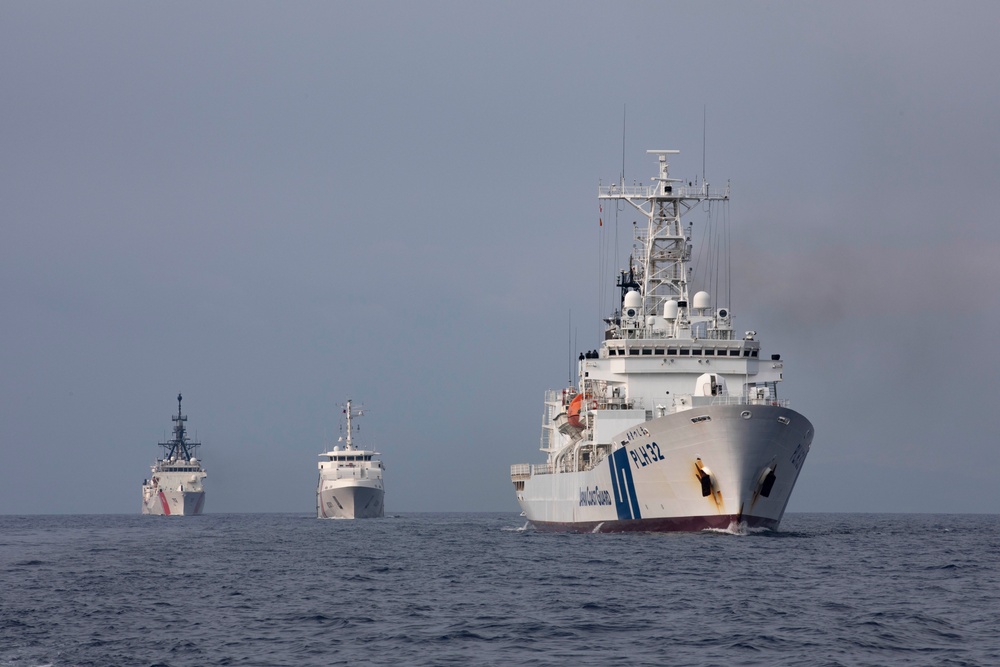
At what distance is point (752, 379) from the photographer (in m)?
52.2

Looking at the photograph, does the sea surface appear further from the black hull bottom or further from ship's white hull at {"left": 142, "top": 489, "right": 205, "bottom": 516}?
ship's white hull at {"left": 142, "top": 489, "right": 205, "bottom": 516}

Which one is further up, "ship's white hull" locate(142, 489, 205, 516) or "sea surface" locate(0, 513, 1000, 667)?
"sea surface" locate(0, 513, 1000, 667)

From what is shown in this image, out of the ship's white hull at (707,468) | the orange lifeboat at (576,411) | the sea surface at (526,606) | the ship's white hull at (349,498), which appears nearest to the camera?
the sea surface at (526,606)

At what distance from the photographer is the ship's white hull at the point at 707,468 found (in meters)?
42.6

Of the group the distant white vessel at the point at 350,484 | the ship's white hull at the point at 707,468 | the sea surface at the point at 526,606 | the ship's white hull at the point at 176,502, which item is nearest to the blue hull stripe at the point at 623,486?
the ship's white hull at the point at 707,468

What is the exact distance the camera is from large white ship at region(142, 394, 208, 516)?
151750 mm

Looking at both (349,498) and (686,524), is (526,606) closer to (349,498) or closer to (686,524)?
(686,524)

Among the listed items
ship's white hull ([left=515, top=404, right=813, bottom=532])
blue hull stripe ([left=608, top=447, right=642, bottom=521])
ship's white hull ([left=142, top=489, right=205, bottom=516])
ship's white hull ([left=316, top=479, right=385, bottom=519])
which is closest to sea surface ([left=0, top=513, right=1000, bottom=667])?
ship's white hull ([left=515, top=404, right=813, bottom=532])

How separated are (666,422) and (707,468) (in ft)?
7.20

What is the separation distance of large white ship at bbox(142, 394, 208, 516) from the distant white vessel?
2022 inches

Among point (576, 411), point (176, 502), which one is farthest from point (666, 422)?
point (176, 502)

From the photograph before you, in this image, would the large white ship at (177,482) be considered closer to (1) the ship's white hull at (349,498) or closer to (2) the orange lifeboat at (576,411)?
(1) the ship's white hull at (349,498)

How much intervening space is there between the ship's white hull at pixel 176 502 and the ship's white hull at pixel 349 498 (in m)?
54.3

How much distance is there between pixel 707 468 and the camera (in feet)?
142
